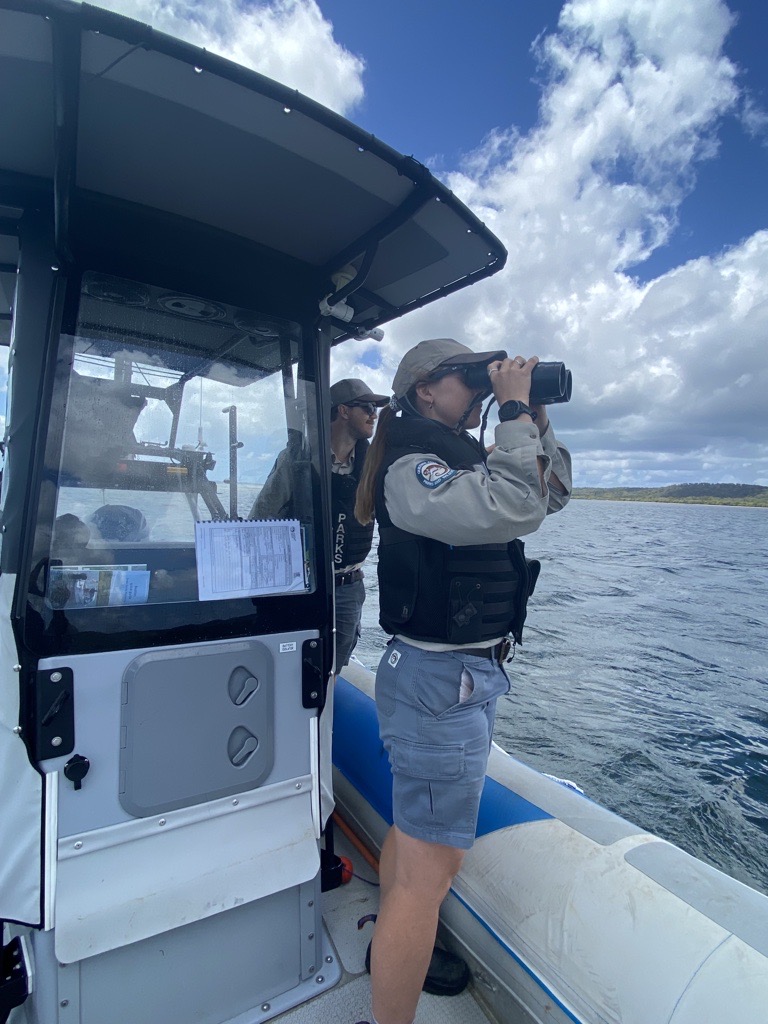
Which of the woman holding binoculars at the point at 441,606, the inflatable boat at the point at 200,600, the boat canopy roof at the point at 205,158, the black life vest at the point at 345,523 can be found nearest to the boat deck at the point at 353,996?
the inflatable boat at the point at 200,600

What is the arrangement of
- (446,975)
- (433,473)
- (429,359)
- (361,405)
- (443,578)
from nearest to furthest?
(433,473) < (443,578) < (429,359) < (446,975) < (361,405)

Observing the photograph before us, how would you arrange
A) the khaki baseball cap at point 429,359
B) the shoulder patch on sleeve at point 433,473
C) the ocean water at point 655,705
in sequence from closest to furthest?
the shoulder patch on sleeve at point 433,473
the khaki baseball cap at point 429,359
the ocean water at point 655,705

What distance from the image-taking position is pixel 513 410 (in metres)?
1.48

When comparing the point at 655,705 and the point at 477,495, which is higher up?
the point at 477,495

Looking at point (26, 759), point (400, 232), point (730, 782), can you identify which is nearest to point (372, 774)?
point (26, 759)

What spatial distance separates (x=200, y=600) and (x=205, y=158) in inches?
44.1

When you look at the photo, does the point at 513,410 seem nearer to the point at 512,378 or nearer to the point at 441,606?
the point at 512,378

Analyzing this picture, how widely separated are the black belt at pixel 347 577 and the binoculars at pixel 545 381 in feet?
4.37

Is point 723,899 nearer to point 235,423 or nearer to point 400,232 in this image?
point 235,423

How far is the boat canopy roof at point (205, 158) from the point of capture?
1.05 meters

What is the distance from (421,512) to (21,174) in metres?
1.25

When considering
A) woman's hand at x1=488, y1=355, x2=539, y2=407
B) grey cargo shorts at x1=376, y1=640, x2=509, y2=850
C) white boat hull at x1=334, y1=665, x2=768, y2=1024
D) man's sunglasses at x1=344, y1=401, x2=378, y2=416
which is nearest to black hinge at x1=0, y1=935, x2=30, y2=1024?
grey cargo shorts at x1=376, y1=640, x2=509, y2=850

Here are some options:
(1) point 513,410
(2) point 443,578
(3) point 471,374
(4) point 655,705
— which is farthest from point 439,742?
(4) point 655,705

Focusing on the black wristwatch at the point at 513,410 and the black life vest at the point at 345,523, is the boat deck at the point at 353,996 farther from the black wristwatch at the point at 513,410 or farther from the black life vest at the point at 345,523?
the black wristwatch at the point at 513,410
